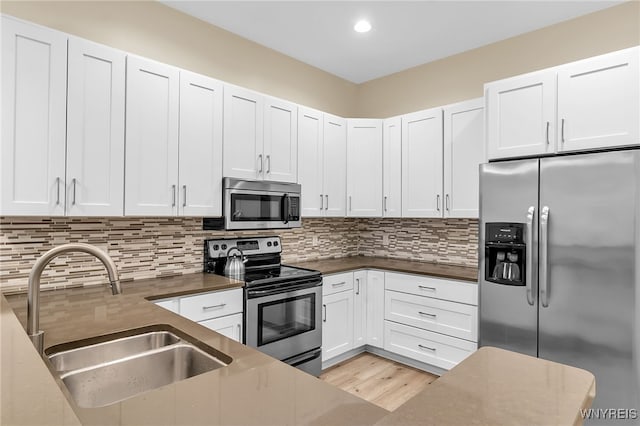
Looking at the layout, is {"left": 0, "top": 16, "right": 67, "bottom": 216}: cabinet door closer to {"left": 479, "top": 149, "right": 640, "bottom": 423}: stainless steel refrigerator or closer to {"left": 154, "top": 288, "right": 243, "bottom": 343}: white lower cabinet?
{"left": 154, "top": 288, "right": 243, "bottom": 343}: white lower cabinet

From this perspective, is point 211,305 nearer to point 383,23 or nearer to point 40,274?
point 40,274

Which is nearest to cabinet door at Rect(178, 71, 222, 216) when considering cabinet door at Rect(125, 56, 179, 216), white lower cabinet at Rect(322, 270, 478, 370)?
cabinet door at Rect(125, 56, 179, 216)

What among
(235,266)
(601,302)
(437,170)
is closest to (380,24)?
(437,170)

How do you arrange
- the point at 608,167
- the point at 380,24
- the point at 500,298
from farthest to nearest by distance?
the point at 380,24, the point at 500,298, the point at 608,167

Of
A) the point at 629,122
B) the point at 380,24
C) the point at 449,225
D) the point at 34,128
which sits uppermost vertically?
the point at 380,24

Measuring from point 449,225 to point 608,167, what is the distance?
161 cm

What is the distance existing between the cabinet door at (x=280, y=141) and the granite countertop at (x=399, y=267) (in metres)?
0.88

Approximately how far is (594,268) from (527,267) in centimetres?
35

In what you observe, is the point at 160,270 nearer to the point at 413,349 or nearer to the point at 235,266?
the point at 235,266

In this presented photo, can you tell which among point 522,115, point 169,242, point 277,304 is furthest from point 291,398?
point 522,115

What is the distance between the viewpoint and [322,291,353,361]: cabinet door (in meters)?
3.19

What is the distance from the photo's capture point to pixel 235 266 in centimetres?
283

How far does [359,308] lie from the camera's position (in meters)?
3.49

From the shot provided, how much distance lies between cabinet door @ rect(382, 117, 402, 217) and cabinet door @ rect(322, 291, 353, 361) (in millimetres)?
948
